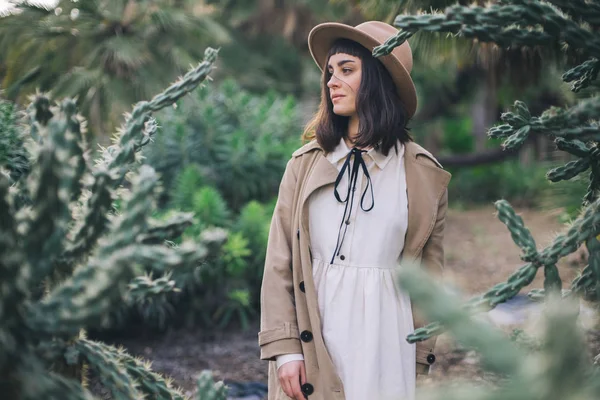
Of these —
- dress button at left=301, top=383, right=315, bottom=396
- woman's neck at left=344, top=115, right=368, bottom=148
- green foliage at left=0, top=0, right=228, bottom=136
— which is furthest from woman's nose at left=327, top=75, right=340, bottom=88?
green foliage at left=0, top=0, right=228, bottom=136

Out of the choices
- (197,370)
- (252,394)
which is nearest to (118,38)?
(197,370)

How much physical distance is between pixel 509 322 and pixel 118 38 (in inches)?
219

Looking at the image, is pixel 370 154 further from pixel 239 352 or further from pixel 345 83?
pixel 239 352

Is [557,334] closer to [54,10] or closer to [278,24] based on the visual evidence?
[54,10]

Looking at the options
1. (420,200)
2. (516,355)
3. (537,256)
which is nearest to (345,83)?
(420,200)

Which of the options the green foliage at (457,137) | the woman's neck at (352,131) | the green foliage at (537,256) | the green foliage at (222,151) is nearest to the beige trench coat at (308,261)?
the woman's neck at (352,131)

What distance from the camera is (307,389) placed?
2.35 m

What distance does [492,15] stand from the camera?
5.14 feet

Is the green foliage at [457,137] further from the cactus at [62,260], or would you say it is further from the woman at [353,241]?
the cactus at [62,260]

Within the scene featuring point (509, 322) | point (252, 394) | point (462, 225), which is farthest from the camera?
point (462, 225)

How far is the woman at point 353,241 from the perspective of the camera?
2365 mm

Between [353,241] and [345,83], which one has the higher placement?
[345,83]

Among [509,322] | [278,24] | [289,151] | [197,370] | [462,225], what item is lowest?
[197,370]

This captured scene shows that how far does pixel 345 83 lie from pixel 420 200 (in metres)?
0.56
